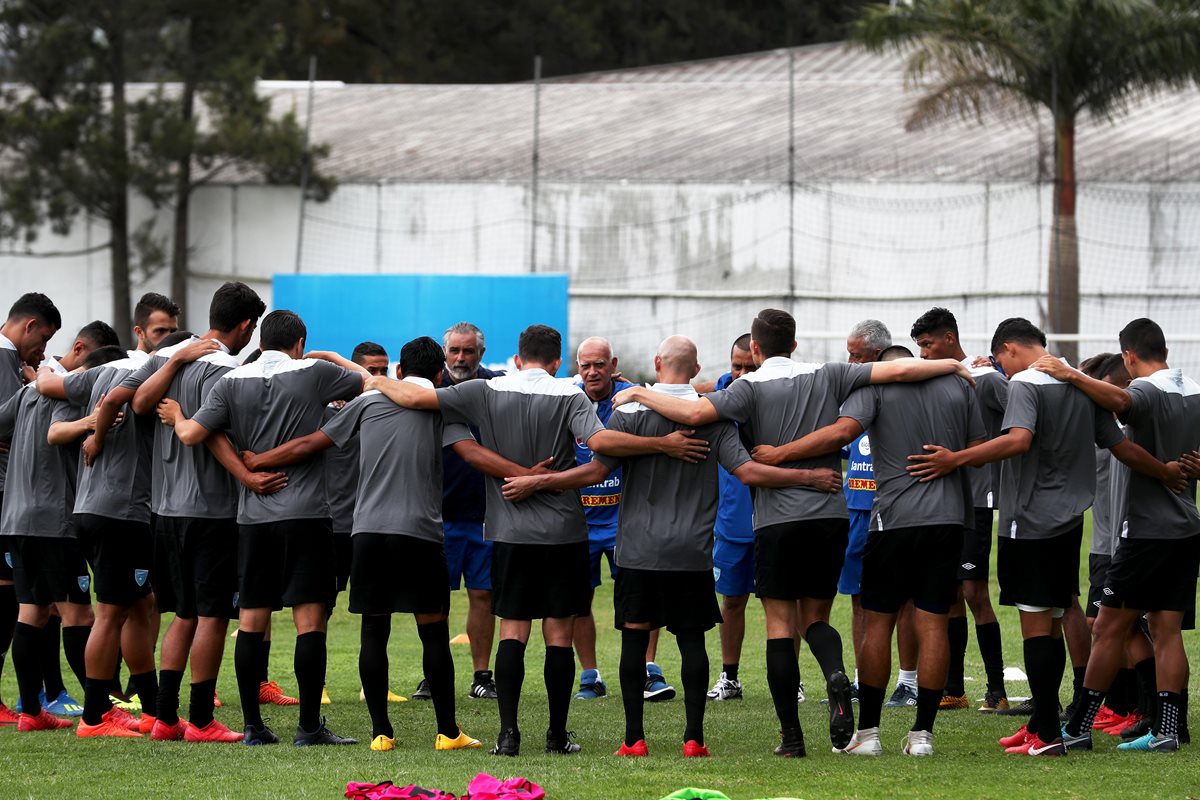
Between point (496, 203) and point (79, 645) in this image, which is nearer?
point (79, 645)

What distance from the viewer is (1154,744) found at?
317 inches

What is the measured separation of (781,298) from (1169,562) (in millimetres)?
20781

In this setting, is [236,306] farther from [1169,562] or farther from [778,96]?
[778,96]

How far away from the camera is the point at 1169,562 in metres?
8.07

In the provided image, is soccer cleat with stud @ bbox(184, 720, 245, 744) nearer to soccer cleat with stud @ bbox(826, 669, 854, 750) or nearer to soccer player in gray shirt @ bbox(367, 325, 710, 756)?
soccer player in gray shirt @ bbox(367, 325, 710, 756)

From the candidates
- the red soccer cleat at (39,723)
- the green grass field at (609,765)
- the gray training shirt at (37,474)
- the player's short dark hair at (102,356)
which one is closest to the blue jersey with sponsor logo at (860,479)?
the green grass field at (609,765)

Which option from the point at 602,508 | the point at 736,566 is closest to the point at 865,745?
the point at 736,566

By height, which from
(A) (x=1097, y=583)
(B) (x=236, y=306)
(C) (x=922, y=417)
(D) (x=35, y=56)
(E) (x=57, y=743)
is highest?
(D) (x=35, y=56)

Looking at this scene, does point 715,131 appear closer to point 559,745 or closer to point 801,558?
point 801,558

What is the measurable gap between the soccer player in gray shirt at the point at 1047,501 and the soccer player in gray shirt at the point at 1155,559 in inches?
6.9

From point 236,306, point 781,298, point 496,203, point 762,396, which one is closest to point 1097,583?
point 762,396

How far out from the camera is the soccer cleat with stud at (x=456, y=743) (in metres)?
8.20

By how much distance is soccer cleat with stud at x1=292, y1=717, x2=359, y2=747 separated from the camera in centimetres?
827

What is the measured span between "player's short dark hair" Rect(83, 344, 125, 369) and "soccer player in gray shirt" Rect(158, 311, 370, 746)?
3.18 feet
